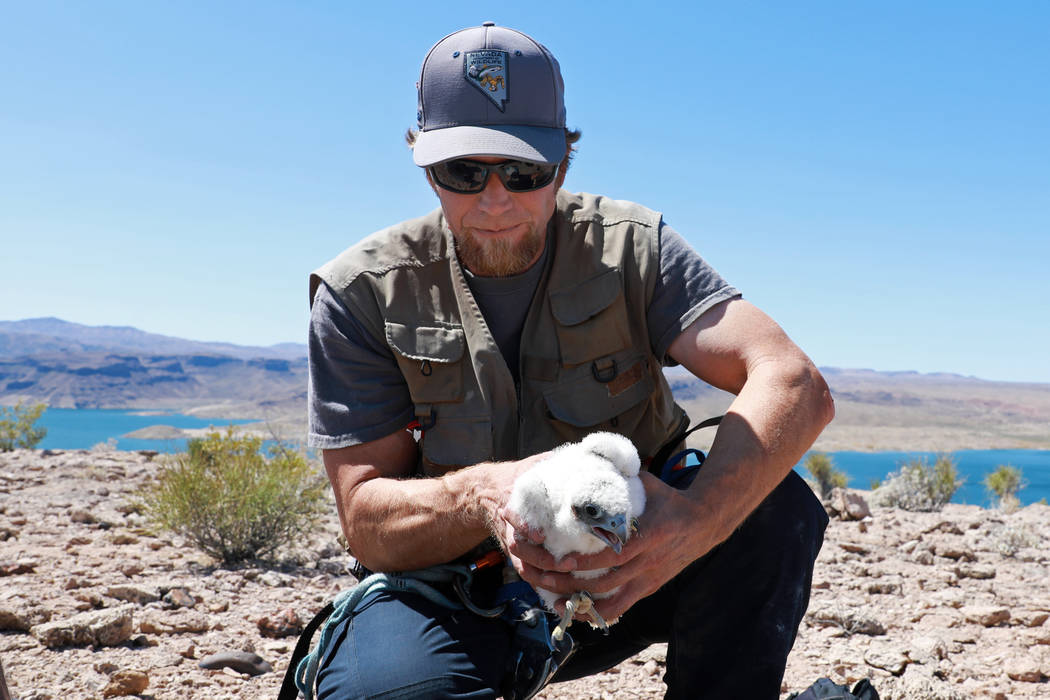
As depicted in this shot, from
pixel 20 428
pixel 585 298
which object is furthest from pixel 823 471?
pixel 20 428

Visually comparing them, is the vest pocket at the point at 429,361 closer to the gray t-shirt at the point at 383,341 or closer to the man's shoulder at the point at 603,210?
the gray t-shirt at the point at 383,341

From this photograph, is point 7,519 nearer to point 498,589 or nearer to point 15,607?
point 15,607

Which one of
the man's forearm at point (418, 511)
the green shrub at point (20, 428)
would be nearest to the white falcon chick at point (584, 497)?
the man's forearm at point (418, 511)

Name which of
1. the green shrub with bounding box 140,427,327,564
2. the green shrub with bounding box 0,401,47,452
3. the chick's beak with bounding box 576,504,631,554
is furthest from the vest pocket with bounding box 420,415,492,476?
the green shrub with bounding box 0,401,47,452

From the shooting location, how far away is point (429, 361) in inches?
95.6

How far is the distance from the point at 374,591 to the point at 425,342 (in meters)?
0.71

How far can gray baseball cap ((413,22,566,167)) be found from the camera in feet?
7.72

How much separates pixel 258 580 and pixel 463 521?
10.9 ft

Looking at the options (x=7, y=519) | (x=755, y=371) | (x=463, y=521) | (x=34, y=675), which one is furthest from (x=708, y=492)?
(x=7, y=519)

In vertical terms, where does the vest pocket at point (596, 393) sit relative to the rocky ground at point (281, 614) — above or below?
above

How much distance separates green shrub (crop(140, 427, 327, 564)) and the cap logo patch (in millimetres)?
3808

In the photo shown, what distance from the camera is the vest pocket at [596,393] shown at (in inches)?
95.8

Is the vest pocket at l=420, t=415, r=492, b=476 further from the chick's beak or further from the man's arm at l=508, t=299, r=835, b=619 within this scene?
the chick's beak

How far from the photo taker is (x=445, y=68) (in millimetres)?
→ 2465
